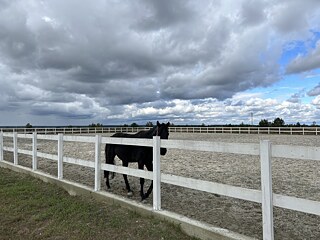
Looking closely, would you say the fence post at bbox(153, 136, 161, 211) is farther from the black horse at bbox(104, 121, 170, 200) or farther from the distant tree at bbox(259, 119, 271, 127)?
the distant tree at bbox(259, 119, 271, 127)

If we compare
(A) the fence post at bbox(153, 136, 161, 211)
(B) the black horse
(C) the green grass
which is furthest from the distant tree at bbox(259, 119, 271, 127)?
(A) the fence post at bbox(153, 136, 161, 211)

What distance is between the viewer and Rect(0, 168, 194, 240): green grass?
177 inches

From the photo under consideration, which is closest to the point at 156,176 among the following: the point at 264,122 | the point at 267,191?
the point at 267,191

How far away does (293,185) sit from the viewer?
763 centimetres

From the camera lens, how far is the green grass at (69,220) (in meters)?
4.50

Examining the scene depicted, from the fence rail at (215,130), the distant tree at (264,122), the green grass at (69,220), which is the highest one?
the distant tree at (264,122)

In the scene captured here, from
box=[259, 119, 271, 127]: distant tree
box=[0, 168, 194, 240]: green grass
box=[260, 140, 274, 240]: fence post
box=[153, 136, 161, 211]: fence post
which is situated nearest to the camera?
box=[260, 140, 274, 240]: fence post

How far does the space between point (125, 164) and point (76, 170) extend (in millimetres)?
3425

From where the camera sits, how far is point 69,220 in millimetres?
5055

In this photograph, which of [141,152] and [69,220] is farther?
[141,152]

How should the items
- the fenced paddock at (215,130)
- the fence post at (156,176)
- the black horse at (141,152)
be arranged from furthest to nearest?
the fenced paddock at (215,130), the black horse at (141,152), the fence post at (156,176)

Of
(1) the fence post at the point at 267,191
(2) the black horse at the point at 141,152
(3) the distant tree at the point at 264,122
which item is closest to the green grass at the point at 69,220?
(2) the black horse at the point at 141,152

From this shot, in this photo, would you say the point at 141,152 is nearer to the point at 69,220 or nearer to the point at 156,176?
the point at 156,176

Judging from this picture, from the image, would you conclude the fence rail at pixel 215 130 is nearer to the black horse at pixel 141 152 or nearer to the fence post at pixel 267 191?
the black horse at pixel 141 152
